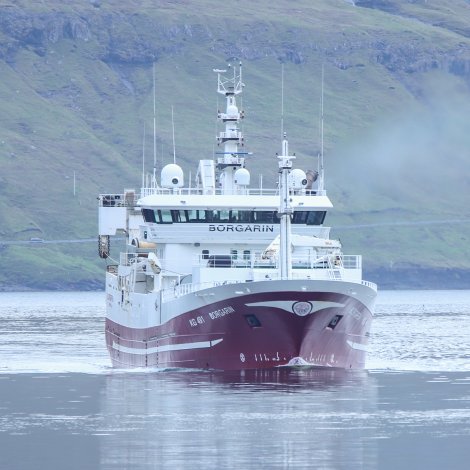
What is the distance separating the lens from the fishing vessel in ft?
290

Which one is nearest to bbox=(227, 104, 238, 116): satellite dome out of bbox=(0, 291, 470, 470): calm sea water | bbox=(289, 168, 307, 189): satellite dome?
bbox=(289, 168, 307, 189): satellite dome

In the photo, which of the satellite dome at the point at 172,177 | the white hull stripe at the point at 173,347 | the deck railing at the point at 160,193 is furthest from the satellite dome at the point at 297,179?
the white hull stripe at the point at 173,347

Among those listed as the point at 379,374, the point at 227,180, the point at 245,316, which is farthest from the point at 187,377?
the point at 227,180

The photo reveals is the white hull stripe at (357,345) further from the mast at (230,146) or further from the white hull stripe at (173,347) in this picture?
the mast at (230,146)

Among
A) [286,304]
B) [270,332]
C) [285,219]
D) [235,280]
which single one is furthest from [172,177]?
[286,304]

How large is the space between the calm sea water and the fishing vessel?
151cm

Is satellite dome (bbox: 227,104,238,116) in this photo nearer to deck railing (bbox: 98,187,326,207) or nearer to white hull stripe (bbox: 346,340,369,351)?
deck railing (bbox: 98,187,326,207)

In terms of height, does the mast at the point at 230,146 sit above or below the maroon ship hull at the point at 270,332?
above

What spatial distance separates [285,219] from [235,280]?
20.8 ft

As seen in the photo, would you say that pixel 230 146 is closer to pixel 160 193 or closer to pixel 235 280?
pixel 160 193

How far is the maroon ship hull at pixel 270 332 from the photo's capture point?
289 feet

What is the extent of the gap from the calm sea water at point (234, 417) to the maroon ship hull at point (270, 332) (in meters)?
0.93

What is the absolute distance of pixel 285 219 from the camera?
286 ft

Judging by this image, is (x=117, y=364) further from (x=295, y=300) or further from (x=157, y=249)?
(x=295, y=300)
